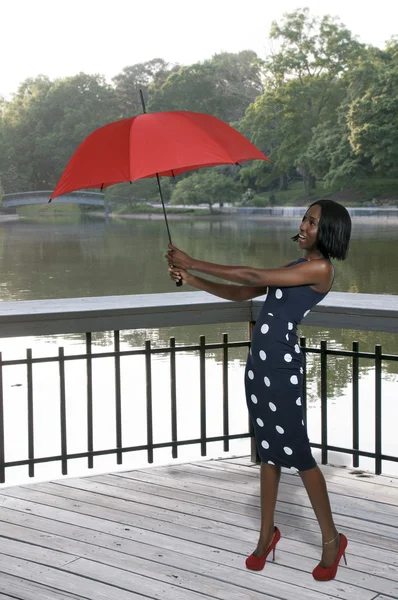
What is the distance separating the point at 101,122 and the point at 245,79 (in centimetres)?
1209

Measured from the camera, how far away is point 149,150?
268 cm

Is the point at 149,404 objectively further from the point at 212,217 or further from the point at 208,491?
the point at 212,217

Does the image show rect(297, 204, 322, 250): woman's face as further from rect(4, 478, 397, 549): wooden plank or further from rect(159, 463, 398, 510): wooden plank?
rect(159, 463, 398, 510): wooden plank

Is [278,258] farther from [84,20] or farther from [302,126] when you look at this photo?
[84,20]

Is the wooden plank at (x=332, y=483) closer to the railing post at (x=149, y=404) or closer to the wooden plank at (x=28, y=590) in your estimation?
the railing post at (x=149, y=404)

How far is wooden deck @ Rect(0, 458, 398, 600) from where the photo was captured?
2.66m

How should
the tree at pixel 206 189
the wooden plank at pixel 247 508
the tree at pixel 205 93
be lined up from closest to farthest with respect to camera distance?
the wooden plank at pixel 247 508
the tree at pixel 206 189
the tree at pixel 205 93

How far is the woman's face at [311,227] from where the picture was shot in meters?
2.55

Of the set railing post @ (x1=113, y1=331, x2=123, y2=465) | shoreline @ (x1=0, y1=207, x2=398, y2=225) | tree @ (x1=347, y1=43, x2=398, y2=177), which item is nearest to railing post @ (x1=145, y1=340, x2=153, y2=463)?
railing post @ (x1=113, y1=331, x2=123, y2=465)

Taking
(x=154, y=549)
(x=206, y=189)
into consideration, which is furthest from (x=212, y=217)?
(x=154, y=549)

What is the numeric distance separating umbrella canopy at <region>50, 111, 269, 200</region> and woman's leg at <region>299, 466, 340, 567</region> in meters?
1.03

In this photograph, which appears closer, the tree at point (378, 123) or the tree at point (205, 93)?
the tree at point (378, 123)

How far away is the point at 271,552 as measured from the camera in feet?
9.59

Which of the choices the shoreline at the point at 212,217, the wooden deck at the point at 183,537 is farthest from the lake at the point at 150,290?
the wooden deck at the point at 183,537
